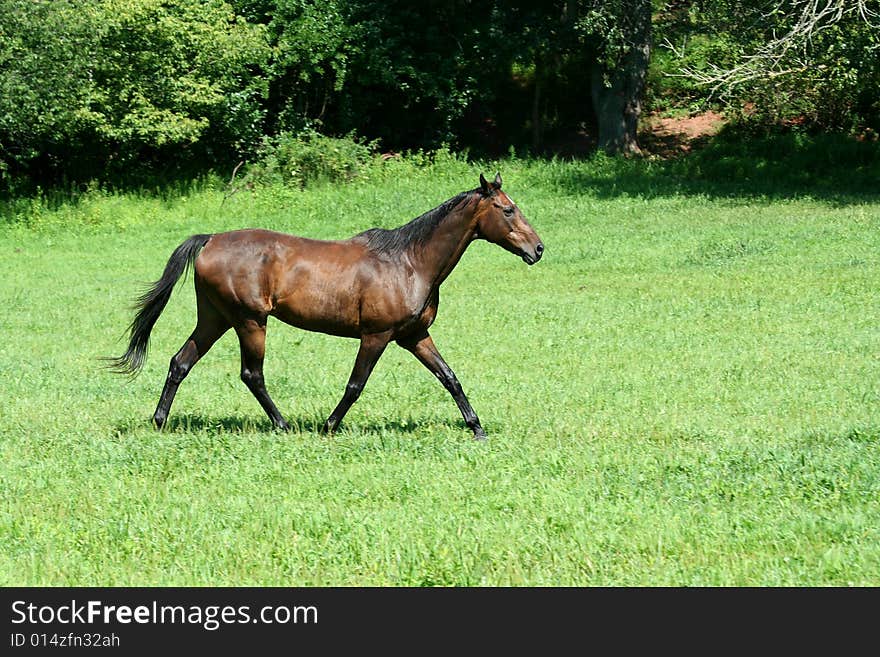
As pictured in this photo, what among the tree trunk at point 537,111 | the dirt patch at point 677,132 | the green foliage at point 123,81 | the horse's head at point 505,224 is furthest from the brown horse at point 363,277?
the tree trunk at point 537,111

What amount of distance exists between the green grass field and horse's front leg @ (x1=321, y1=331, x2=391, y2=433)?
0.24 metres

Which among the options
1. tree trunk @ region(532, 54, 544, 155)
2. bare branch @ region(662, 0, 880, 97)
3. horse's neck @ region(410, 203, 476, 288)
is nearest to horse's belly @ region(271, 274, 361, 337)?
horse's neck @ region(410, 203, 476, 288)

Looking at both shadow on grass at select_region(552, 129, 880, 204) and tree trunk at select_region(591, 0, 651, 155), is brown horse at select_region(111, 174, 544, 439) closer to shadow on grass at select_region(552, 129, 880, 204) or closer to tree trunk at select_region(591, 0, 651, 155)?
shadow on grass at select_region(552, 129, 880, 204)

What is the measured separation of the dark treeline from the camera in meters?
27.6

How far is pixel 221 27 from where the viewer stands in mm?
31594

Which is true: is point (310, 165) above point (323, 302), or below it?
below

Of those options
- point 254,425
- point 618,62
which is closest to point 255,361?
point 254,425

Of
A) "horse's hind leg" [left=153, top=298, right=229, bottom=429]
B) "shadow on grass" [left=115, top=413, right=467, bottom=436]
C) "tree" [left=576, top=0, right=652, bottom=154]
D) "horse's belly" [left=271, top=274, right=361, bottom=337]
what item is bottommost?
"shadow on grass" [left=115, top=413, right=467, bottom=436]

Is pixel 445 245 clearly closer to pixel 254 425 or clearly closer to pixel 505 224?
pixel 505 224

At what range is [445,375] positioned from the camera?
9258mm

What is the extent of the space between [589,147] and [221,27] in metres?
12.7

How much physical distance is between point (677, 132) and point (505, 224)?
29149 mm

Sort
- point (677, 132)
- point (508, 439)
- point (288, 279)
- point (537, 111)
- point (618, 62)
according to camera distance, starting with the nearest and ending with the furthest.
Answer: point (508, 439) → point (288, 279) → point (618, 62) → point (677, 132) → point (537, 111)
